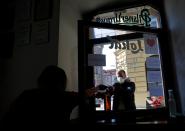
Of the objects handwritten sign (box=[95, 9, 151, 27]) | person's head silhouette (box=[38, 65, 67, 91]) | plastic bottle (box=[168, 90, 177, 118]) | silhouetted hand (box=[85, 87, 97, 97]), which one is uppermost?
handwritten sign (box=[95, 9, 151, 27])

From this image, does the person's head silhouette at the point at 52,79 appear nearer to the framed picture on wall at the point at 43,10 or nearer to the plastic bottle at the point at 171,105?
the framed picture on wall at the point at 43,10

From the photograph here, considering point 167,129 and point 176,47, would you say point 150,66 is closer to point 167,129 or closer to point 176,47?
point 176,47

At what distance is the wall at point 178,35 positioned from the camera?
1442 millimetres

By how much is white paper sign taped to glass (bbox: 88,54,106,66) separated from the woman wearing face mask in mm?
226

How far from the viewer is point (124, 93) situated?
1.67m

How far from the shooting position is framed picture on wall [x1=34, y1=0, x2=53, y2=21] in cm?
178

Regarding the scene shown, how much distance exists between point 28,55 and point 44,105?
78 centimetres

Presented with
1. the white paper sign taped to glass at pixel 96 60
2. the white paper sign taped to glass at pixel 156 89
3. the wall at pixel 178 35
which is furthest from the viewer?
the white paper sign taped to glass at pixel 156 89

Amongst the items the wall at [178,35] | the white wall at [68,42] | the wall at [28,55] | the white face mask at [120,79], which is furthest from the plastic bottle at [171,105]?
the wall at [28,55]

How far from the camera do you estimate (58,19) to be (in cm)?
173

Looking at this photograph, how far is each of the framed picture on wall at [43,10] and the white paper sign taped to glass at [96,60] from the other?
560 mm

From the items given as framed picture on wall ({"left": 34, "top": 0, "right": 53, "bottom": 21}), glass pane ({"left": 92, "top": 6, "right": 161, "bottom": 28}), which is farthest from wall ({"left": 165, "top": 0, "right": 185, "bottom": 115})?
framed picture on wall ({"left": 34, "top": 0, "right": 53, "bottom": 21})

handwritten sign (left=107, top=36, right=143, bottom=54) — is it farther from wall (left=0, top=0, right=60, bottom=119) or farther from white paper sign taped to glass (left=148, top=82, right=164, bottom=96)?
wall (left=0, top=0, right=60, bottom=119)

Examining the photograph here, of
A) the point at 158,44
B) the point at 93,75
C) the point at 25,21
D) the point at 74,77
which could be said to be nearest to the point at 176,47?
the point at 158,44
